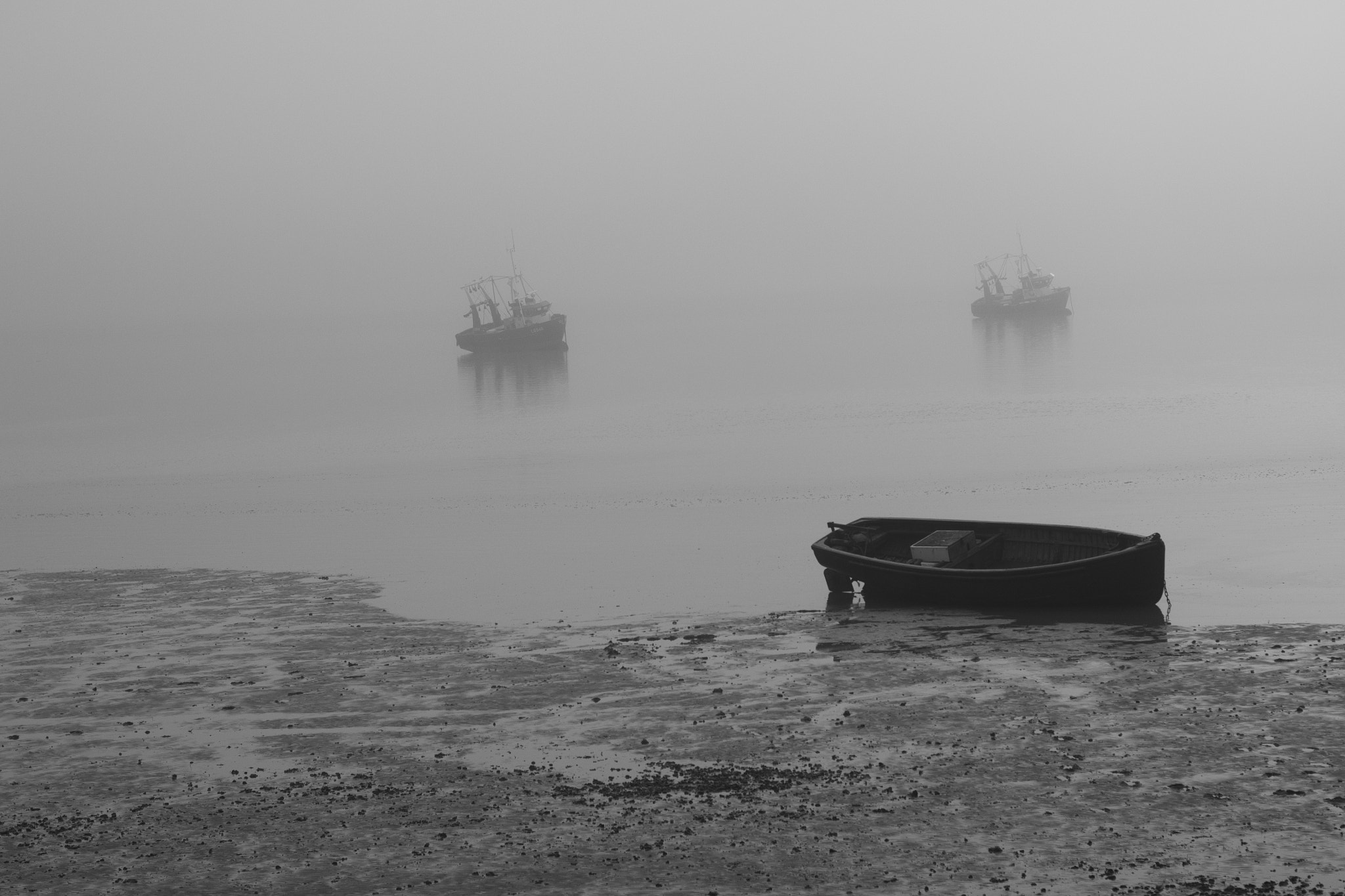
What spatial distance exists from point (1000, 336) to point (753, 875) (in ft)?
505

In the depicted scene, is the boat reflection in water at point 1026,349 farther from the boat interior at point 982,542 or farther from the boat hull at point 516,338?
the boat interior at point 982,542

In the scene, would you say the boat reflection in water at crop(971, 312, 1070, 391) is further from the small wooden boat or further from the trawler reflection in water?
the small wooden boat

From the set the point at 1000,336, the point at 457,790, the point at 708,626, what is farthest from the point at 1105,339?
the point at 457,790

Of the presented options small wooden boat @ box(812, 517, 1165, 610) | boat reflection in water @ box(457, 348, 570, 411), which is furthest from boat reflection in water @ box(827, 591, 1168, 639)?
boat reflection in water @ box(457, 348, 570, 411)

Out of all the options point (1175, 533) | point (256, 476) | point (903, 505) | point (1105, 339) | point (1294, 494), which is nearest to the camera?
→ point (1175, 533)

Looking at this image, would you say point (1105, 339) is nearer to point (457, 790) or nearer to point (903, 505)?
point (903, 505)

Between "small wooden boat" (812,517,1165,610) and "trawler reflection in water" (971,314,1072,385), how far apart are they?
70529 millimetres

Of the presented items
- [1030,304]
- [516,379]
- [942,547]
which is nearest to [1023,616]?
[942,547]

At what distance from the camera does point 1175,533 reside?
108 ft

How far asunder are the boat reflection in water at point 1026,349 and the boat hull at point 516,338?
44826 millimetres

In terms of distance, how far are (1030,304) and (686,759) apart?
17847 centimetres

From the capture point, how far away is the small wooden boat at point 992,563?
23000 mm

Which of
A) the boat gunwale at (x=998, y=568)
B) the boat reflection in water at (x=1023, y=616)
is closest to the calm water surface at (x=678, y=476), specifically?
the boat reflection in water at (x=1023, y=616)

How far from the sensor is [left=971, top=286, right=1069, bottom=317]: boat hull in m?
186
